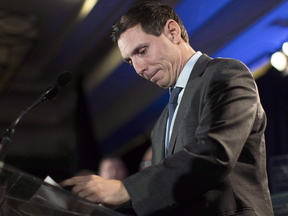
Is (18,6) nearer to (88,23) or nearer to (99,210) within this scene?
(88,23)

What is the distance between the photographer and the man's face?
4.18 feet

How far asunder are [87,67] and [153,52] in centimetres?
156

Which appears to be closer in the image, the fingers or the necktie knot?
the fingers

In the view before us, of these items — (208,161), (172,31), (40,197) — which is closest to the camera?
(40,197)

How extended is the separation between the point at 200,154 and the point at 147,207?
0.21m

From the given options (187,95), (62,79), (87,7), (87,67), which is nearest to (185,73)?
(187,95)

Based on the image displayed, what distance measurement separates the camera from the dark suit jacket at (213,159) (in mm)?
656

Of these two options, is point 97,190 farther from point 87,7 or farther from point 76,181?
point 87,7

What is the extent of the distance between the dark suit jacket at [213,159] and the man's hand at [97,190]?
0.13ft

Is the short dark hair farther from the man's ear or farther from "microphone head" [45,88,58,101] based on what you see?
"microphone head" [45,88,58,101]

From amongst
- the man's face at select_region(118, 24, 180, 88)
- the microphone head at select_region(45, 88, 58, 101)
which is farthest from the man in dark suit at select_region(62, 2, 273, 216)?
the microphone head at select_region(45, 88, 58, 101)

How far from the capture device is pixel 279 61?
2.96 meters

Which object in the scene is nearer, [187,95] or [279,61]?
[187,95]

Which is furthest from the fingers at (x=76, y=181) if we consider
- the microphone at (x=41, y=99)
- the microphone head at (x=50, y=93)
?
the microphone head at (x=50, y=93)
